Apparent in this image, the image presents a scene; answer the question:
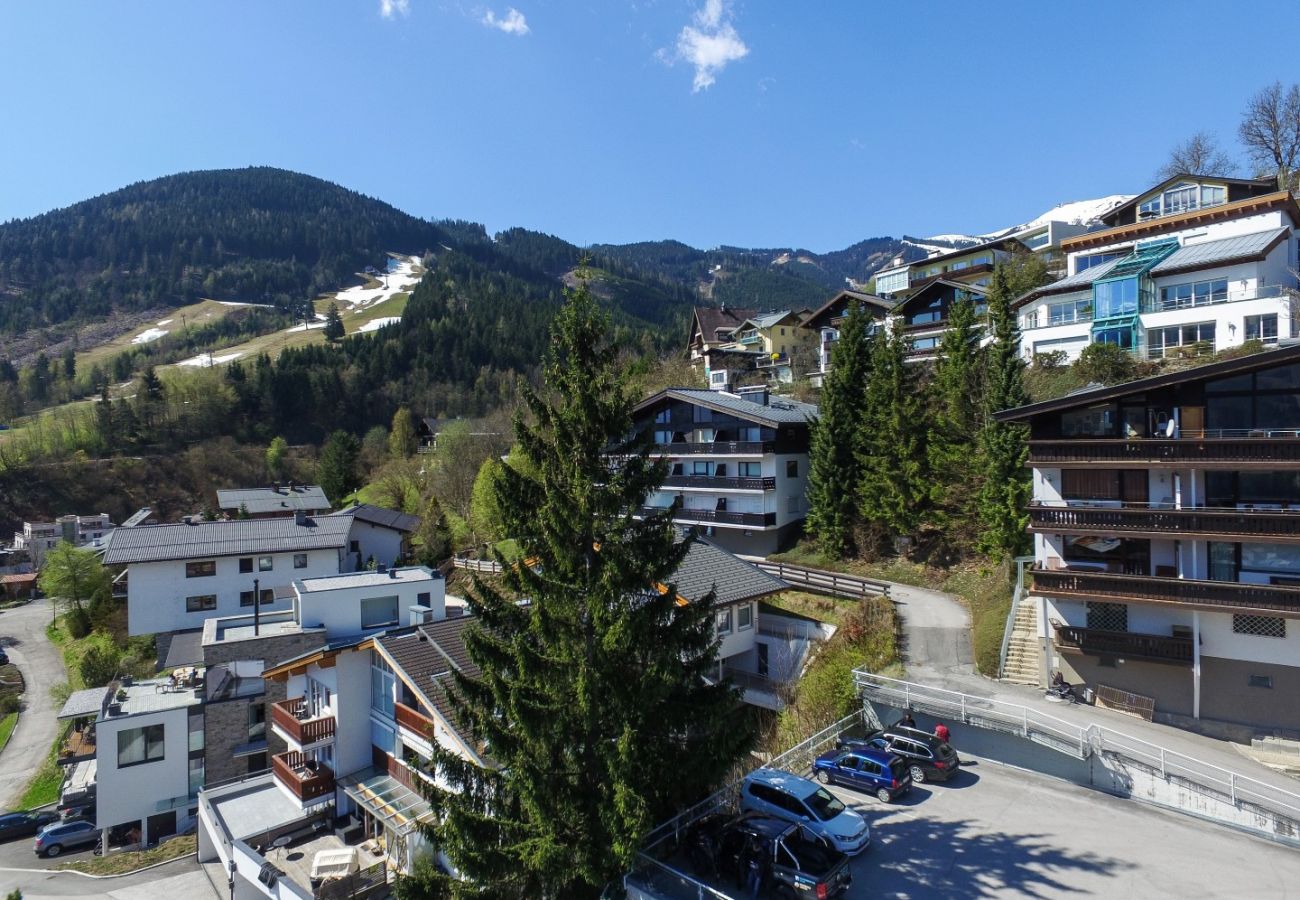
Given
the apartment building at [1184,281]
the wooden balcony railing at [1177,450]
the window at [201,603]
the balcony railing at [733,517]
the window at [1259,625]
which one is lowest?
the window at [201,603]

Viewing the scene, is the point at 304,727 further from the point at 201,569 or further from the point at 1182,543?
the point at 1182,543

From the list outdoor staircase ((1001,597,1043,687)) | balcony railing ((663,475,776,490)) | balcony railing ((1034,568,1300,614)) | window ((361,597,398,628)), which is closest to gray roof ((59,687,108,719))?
window ((361,597,398,628))

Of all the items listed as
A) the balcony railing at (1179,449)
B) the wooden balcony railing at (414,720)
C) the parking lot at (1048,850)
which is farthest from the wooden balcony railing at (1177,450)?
the wooden balcony railing at (414,720)

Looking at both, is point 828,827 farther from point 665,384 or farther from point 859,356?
point 665,384

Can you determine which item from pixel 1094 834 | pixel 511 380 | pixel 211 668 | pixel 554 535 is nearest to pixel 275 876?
pixel 211 668

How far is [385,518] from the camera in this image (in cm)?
5534

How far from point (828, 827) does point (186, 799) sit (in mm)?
30957

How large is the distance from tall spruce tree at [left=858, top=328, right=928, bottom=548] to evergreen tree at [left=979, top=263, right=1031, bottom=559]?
339cm

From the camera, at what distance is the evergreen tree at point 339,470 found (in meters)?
74.4

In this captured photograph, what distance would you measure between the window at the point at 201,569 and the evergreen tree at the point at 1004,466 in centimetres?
4589

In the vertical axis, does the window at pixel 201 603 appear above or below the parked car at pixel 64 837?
above

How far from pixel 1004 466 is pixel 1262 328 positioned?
17.2 metres

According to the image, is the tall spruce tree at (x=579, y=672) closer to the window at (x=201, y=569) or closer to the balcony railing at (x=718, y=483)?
the balcony railing at (x=718, y=483)

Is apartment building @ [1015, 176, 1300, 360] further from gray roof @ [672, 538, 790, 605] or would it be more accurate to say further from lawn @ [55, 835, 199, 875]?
lawn @ [55, 835, 199, 875]
